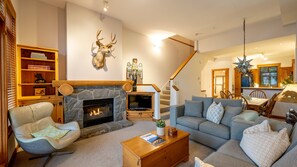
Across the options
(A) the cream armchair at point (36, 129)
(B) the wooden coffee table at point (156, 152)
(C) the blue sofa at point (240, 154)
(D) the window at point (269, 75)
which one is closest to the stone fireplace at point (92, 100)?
(A) the cream armchair at point (36, 129)

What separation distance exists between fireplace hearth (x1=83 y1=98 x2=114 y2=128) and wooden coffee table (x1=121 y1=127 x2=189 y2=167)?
2193 mm

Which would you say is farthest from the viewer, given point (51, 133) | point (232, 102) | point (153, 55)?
point (153, 55)

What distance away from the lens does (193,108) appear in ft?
10.8

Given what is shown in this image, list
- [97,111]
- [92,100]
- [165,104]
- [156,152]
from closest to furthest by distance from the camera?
[156,152] < [92,100] < [97,111] < [165,104]

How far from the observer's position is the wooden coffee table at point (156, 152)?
1.72 metres

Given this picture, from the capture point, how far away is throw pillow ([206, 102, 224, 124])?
9.10ft

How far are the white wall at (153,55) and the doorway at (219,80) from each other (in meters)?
2.54

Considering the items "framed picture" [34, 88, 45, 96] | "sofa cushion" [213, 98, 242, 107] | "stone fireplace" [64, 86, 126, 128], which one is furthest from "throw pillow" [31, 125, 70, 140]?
"sofa cushion" [213, 98, 242, 107]

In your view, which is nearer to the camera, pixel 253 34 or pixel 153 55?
pixel 253 34

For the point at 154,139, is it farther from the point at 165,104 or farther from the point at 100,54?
the point at 165,104

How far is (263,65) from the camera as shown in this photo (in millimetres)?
7703

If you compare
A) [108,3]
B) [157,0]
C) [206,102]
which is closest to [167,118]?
[206,102]

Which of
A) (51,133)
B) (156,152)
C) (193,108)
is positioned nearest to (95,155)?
(51,133)

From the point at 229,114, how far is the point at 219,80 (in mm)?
6625
